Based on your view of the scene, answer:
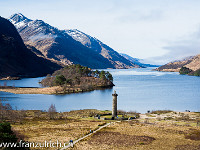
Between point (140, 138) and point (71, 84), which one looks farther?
point (71, 84)

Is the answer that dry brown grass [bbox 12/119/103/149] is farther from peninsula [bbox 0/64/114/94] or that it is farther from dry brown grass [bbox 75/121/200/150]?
peninsula [bbox 0/64/114/94]

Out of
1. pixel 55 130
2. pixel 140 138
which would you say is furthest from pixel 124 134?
pixel 55 130

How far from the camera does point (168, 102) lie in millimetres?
116938

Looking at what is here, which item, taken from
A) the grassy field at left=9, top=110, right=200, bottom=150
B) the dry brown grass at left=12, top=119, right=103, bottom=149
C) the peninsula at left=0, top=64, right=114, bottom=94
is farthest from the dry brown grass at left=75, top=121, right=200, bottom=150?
the peninsula at left=0, top=64, right=114, bottom=94

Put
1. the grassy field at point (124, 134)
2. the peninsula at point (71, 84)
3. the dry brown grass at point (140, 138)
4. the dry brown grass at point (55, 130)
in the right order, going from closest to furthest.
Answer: the dry brown grass at point (140, 138) → the grassy field at point (124, 134) → the dry brown grass at point (55, 130) → the peninsula at point (71, 84)

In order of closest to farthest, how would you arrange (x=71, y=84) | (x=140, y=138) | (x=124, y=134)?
1. (x=140, y=138)
2. (x=124, y=134)
3. (x=71, y=84)

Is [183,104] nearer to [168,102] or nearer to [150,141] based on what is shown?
[168,102]

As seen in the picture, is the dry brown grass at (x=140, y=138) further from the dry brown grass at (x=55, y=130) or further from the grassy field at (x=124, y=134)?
the dry brown grass at (x=55, y=130)

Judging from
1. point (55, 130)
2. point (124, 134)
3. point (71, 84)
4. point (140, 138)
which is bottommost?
point (140, 138)

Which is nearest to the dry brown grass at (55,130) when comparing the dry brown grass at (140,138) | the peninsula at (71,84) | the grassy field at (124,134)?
the grassy field at (124,134)

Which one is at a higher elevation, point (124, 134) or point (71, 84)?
point (71, 84)

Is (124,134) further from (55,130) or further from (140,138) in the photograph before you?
(55,130)

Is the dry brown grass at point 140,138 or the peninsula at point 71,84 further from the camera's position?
the peninsula at point 71,84

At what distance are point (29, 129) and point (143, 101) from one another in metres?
71.6
